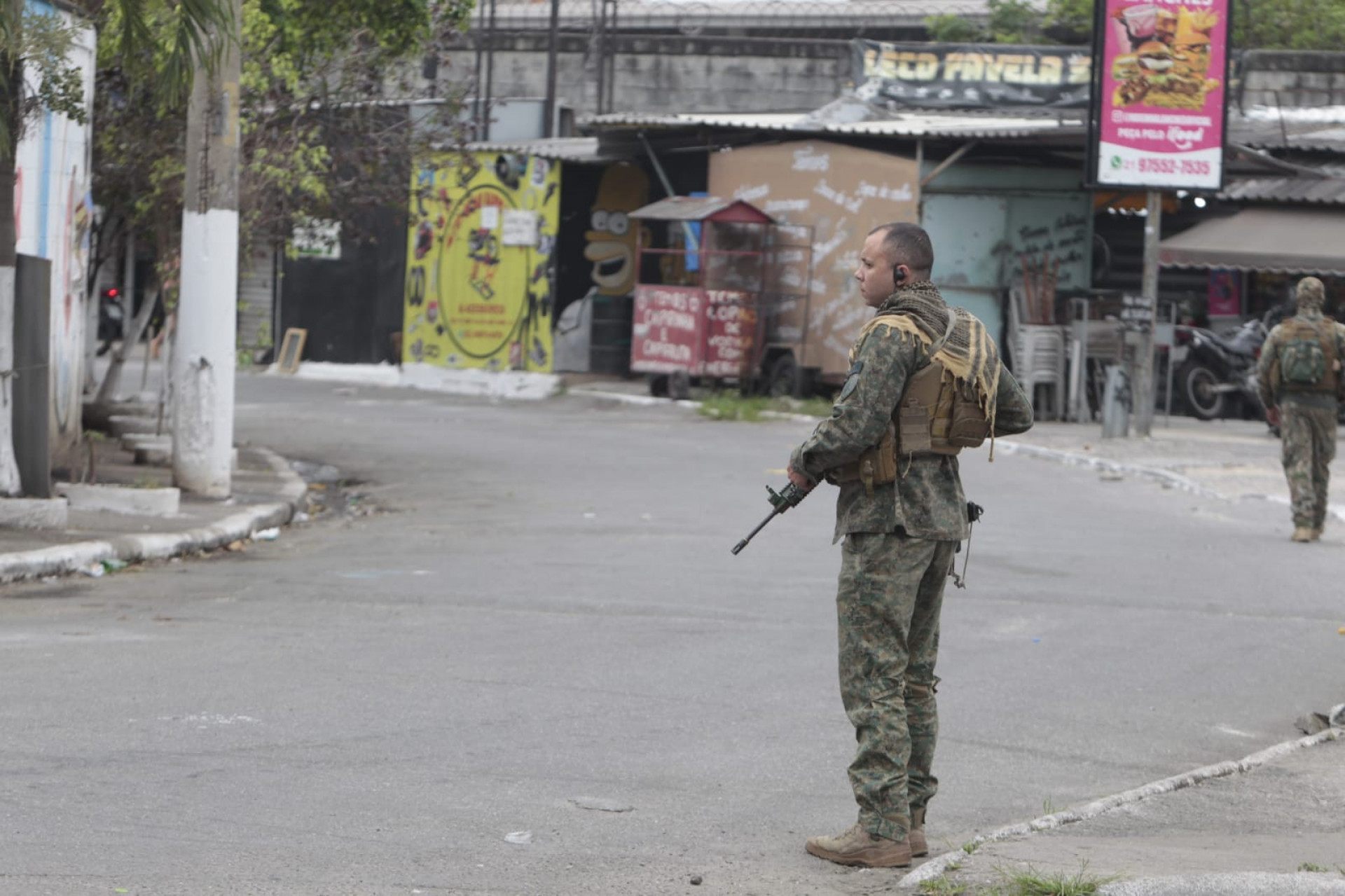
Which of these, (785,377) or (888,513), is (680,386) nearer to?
(785,377)

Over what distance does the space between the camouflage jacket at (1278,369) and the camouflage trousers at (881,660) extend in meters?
8.86

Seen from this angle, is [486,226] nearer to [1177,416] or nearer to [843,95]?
[843,95]

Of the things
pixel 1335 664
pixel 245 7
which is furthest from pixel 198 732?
pixel 245 7

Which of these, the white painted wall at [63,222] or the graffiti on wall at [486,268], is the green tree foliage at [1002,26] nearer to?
the graffiti on wall at [486,268]

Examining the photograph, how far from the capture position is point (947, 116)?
2655 cm

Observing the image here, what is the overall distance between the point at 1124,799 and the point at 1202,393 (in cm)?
2086

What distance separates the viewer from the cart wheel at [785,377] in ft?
83.4

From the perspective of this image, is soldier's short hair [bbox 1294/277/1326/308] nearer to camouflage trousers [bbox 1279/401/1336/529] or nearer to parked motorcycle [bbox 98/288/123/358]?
camouflage trousers [bbox 1279/401/1336/529]

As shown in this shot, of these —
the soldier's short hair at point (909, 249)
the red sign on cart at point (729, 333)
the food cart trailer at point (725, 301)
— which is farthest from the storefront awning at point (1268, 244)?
the soldier's short hair at point (909, 249)

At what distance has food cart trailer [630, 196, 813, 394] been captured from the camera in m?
25.3

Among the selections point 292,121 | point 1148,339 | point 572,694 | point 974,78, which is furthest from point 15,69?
point 974,78

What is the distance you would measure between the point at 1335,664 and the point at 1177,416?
18.1 metres

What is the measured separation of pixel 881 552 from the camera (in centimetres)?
494

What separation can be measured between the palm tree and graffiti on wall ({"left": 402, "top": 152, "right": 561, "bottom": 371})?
1765 centimetres
